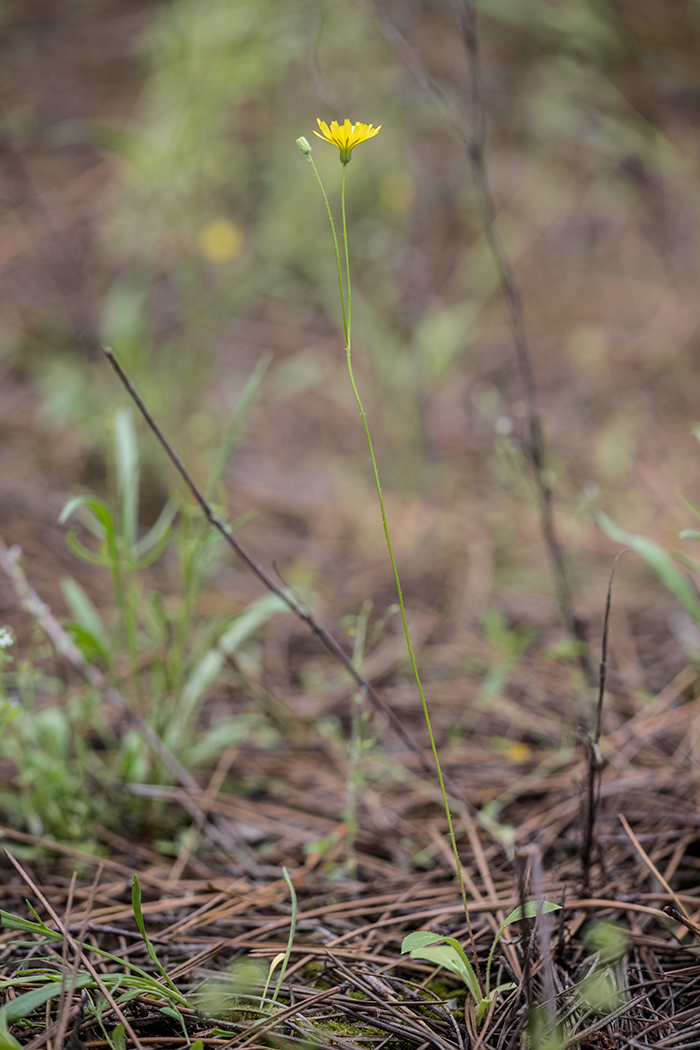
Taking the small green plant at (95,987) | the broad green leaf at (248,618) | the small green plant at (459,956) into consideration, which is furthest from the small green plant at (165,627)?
the small green plant at (459,956)

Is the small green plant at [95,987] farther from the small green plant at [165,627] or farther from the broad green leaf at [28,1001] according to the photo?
the small green plant at [165,627]

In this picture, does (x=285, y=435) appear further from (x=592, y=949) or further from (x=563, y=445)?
(x=592, y=949)

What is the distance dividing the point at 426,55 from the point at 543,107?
727mm

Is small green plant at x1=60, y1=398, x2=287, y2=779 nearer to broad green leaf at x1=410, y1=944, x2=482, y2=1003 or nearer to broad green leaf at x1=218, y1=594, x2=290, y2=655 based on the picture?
broad green leaf at x1=218, y1=594, x2=290, y2=655

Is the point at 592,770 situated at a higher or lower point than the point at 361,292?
higher

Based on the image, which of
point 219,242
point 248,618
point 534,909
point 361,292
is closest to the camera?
point 534,909

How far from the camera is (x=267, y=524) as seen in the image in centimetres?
225

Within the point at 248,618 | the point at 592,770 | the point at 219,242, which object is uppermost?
the point at 219,242

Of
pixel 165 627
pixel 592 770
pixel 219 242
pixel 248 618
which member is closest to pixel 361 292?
pixel 219 242

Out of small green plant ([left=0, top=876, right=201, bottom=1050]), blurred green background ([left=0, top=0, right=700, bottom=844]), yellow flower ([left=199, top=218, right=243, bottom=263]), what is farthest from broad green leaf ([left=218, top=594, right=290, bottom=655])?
yellow flower ([left=199, top=218, right=243, bottom=263])

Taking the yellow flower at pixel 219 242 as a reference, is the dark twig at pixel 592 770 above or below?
below

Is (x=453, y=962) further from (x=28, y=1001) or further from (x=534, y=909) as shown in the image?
(x=28, y=1001)

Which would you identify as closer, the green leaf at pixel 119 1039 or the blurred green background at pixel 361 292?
the green leaf at pixel 119 1039

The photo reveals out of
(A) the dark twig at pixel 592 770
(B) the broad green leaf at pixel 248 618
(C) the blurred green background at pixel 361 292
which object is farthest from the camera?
(C) the blurred green background at pixel 361 292
